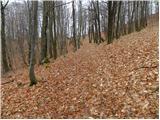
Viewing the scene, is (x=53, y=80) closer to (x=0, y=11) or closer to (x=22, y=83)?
(x=22, y=83)

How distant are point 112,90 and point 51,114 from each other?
2.10 meters

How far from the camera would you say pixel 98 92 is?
8789 millimetres

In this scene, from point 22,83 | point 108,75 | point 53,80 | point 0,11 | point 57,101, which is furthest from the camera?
point 0,11

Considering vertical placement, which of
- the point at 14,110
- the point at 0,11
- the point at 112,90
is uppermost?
the point at 0,11

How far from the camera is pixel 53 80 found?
11.9 m

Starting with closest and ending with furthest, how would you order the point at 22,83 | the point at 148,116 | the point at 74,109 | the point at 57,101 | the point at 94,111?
the point at 148,116 → the point at 94,111 → the point at 74,109 → the point at 57,101 → the point at 22,83

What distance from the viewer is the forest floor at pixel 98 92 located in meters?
7.38

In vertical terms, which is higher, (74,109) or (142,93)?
(142,93)

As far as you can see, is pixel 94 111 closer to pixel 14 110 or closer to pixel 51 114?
pixel 51 114

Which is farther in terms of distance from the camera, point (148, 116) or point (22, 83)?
point (22, 83)

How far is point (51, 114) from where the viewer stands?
8195mm

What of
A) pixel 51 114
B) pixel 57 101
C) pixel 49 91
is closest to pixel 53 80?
pixel 49 91

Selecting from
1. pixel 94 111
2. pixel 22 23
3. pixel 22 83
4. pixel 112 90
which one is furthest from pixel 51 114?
pixel 22 23

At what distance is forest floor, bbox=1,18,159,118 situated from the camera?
7375mm
